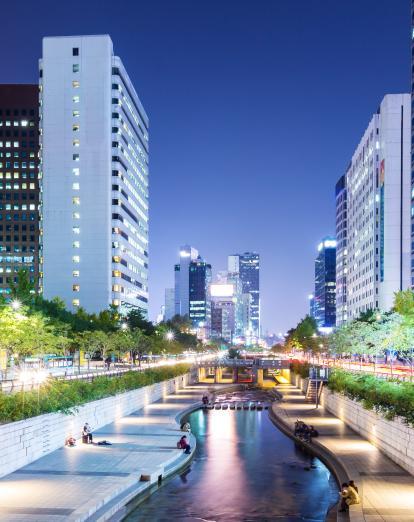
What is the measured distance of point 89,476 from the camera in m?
36.8

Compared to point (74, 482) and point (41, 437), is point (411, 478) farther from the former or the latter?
point (41, 437)

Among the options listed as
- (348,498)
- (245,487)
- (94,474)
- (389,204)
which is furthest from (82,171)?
(348,498)

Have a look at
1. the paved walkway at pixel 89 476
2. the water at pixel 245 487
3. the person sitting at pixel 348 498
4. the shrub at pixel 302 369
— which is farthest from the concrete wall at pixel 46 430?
the shrub at pixel 302 369

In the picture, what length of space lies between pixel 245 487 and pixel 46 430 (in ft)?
41.9

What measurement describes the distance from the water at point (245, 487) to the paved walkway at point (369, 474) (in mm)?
1758

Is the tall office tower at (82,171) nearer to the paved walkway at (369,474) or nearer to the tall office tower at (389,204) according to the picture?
the tall office tower at (389,204)

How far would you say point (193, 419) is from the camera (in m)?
78.6

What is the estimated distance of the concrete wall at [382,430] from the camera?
4009 centimetres

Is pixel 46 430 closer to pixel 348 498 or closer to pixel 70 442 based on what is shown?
pixel 70 442

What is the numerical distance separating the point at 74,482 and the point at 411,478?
1789 centimetres

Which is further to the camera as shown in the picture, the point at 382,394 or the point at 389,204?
the point at 389,204

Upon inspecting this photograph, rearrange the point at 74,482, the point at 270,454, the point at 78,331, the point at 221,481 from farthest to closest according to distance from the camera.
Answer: the point at 78,331 → the point at 270,454 → the point at 221,481 → the point at 74,482

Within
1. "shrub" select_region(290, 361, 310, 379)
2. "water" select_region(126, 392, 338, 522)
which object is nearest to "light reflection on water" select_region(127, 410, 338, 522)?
"water" select_region(126, 392, 338, 522)

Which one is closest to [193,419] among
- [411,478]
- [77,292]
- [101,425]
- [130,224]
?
[101,425]
